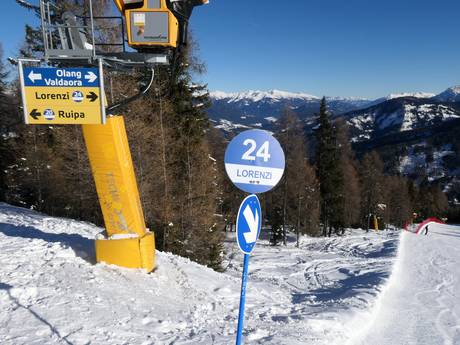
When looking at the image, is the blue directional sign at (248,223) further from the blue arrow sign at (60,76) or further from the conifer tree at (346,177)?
the conifer tree at (346,177)

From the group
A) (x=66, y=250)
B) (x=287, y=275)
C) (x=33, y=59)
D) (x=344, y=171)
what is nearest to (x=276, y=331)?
(x=66, y=250)

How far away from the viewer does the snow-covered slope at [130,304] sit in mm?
5434

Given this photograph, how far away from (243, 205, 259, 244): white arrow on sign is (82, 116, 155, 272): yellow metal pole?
4.03 metres

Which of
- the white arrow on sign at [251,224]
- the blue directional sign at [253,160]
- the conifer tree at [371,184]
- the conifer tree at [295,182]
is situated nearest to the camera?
the blue directional sign at [253,160]

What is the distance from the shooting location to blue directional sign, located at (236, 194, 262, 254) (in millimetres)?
4059

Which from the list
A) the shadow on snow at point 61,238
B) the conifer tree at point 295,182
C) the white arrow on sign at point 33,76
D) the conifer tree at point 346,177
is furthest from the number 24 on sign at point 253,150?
the conifer tree at point 346,177

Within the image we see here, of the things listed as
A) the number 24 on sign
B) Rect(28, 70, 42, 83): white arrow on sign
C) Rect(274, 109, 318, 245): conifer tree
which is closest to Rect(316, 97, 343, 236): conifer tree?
Rect(274, 109, 318, 245): conifer tree

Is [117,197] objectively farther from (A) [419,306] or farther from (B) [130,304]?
Result: (A) [419,306]

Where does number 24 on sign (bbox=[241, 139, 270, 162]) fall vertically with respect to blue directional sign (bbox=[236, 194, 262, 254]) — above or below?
above

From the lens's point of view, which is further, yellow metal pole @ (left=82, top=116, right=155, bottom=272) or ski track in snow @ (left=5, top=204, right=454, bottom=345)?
yellow metal pole @ (left=82, top=116, right=155, bottom=272)

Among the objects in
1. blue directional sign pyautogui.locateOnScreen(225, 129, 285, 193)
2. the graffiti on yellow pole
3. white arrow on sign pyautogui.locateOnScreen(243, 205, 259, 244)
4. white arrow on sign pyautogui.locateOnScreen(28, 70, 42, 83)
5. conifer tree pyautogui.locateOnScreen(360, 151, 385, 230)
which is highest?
white arrow on sign pyautogui.locateOnScreen(28, 70, 42, 83)

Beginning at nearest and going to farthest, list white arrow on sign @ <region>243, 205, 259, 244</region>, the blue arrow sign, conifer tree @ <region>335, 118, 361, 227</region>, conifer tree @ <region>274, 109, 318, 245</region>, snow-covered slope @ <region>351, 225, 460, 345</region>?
white arrow on sign @ <region>243, 205, 259, 244</region> → the blue arrow sign → snow-covered slope @ <region>351, 225, 460, 345</region> → conifer tree @ <region>274, 109, 318, 245</region> → conifer tree @ <region>335, 118, 361, 227</region>

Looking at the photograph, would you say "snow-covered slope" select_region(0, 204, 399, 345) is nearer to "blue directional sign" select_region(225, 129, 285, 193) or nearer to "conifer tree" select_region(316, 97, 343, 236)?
"blue directional sign" select_region(225, 129, 285, 193)

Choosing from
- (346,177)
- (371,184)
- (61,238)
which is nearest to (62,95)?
(61,238)
